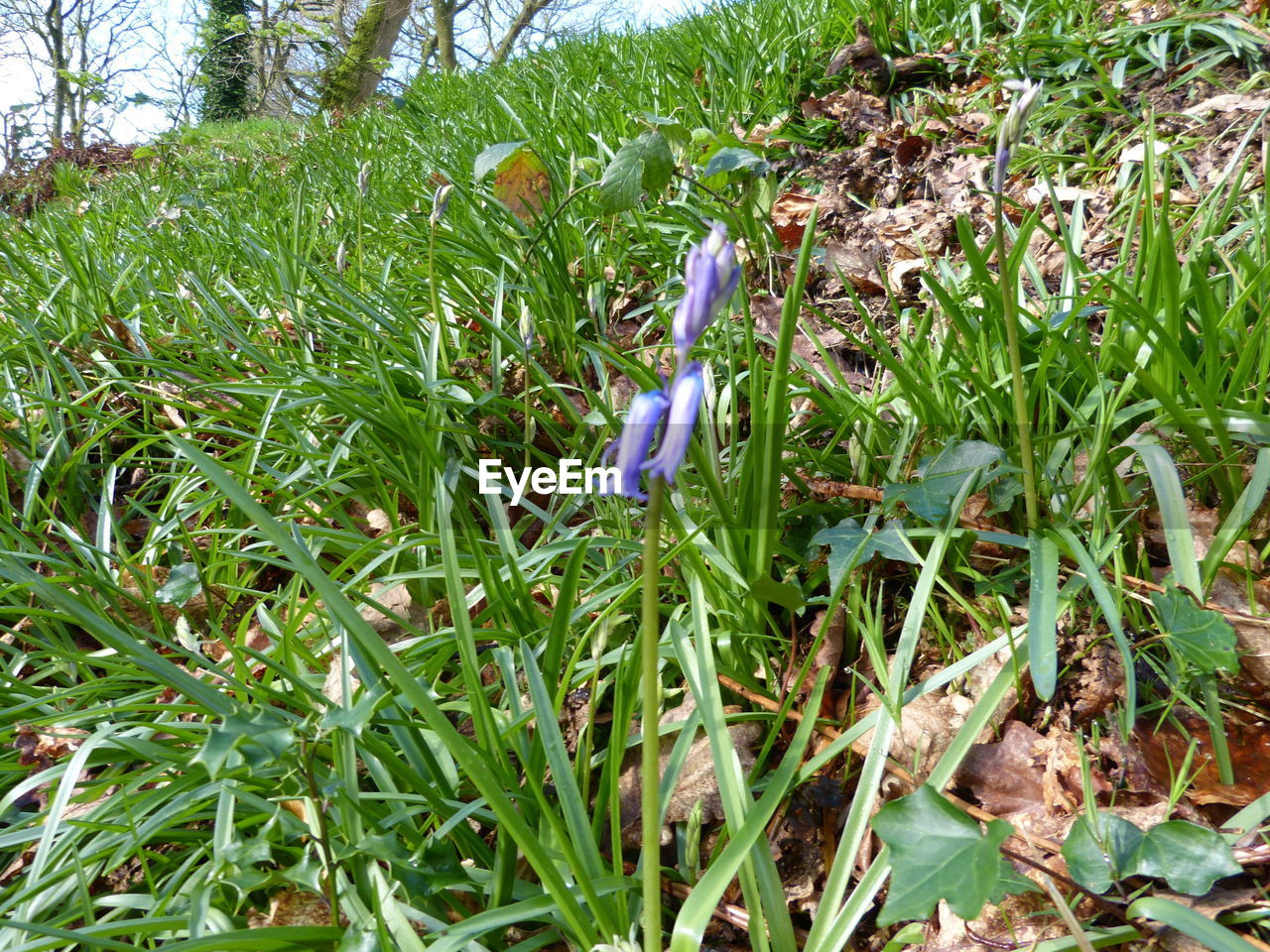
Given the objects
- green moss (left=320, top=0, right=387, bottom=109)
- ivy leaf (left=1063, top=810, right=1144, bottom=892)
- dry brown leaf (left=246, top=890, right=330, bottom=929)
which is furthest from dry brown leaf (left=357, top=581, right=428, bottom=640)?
green moss (left=320, top=0, right=387, bottom=109)

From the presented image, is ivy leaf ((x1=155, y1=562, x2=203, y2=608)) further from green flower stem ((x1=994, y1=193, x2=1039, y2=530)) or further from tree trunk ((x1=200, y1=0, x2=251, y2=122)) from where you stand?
tree trunk ((x1=200, y1=0, x2=251, y2=122))

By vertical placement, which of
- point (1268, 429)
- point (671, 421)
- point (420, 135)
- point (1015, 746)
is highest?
point (420, 135)

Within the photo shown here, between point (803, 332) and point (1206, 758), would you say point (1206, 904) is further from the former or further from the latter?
point (803, 332)

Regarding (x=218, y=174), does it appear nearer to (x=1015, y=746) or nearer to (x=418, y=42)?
(x=1015, y=746)

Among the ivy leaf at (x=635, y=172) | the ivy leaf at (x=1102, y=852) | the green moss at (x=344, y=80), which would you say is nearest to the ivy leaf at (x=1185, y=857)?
the ivy leaf at (x=1102, y=852)

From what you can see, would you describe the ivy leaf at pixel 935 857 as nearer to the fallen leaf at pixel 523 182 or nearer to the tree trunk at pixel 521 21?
the fallen leaf at pixel 523 182

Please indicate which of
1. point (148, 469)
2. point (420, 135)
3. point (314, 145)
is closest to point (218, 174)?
point (314, 145)
